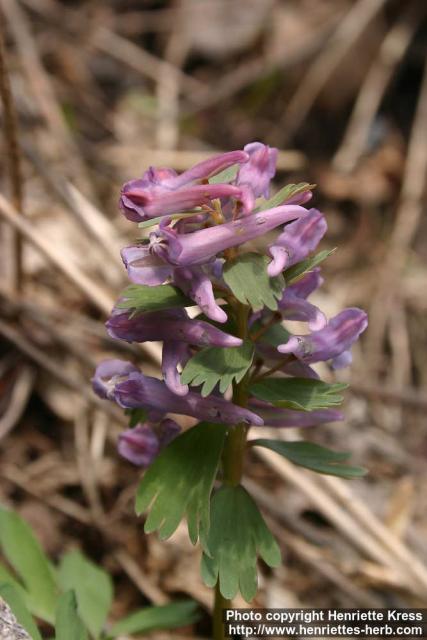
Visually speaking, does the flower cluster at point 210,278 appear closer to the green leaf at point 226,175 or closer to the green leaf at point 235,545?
the green leaf at point 226,175

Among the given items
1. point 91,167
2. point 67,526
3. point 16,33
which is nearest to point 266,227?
point 67,526

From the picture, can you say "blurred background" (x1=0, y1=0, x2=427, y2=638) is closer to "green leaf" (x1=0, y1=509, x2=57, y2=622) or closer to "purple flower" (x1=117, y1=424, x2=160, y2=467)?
"green leaf" (x1=0, y1=509, x2=57, y2=622)

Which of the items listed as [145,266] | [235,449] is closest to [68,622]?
[235,449]

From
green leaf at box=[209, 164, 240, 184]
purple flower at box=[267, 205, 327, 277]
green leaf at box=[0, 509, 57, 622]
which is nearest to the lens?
purple flower at box=[267, 205, 327, 277]

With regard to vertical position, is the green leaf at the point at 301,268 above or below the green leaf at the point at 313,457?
above

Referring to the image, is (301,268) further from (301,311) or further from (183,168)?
(183,168)

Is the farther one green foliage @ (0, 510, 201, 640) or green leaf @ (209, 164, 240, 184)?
green foliage @ (0, 510, 201, 640)

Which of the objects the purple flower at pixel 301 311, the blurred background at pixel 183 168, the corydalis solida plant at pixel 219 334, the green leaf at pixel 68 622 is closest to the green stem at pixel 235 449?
the corydalis solida plant at pixel 219 334

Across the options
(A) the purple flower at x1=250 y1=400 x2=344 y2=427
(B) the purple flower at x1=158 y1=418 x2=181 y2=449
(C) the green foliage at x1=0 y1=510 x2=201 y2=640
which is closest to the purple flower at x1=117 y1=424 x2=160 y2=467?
(B) the purple flower at x1=158 y1=418 x2=181 y2=449
